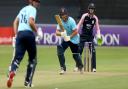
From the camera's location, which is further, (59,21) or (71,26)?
(71,26)

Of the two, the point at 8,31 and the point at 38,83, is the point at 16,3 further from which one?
the point at 38,83

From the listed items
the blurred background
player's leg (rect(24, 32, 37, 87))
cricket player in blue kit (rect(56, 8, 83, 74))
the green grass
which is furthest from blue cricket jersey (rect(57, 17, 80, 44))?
the blurred background

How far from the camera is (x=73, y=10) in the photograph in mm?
36125

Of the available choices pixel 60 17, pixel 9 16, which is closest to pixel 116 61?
pixel 60 17

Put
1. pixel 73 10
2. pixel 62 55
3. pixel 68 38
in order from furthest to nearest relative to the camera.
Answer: pixel 73 10 < pixel 62 55 < pixel 68 38

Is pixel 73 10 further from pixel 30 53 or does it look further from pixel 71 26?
pixel 30 53

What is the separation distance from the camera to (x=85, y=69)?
17.8m

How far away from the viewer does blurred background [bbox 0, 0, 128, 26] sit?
35.5 metres

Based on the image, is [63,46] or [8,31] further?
[8,31]

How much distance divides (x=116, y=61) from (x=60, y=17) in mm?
6283

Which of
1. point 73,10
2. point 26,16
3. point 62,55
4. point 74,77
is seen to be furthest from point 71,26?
point 73,10

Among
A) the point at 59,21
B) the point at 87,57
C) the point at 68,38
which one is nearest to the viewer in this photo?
the point at 59,21

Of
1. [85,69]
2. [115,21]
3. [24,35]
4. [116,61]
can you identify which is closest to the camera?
[24,35]

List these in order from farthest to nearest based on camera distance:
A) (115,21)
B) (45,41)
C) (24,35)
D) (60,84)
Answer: (115,21) → (45,41) → (60,84) → (24,35)
